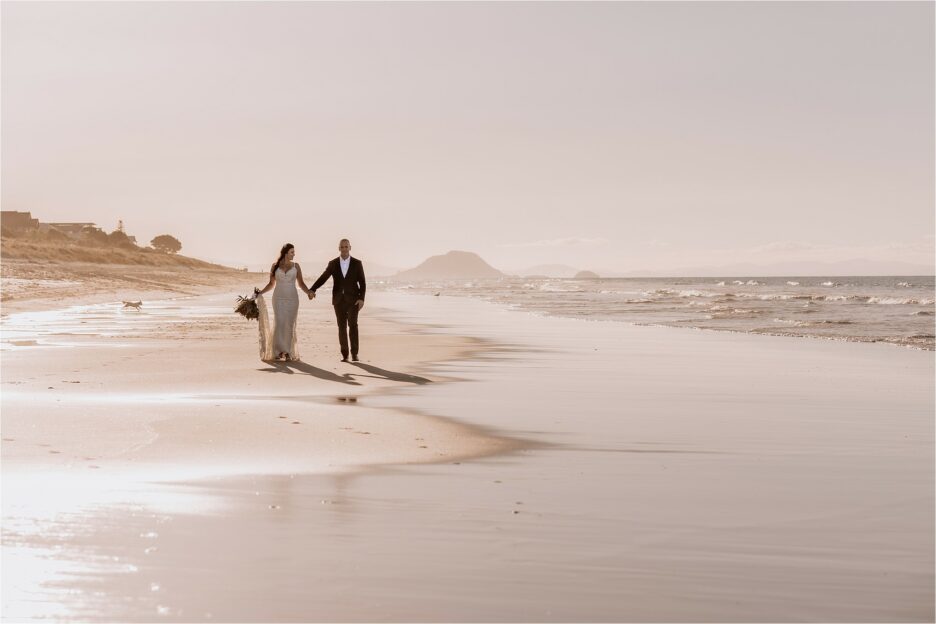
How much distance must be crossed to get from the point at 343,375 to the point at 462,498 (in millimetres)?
8085

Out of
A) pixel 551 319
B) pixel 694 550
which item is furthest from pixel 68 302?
pixel 694 550

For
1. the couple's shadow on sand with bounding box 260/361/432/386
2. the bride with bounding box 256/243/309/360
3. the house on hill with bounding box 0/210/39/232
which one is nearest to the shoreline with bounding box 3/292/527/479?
the couple's shadow on sand with bounding box 260/361/432/386

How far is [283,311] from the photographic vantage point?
16312 mm

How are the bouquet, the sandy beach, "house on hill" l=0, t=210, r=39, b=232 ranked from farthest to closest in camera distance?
"house on hill" l=0, t=210, r=39, b=232 → the bouquet → the sandy beach

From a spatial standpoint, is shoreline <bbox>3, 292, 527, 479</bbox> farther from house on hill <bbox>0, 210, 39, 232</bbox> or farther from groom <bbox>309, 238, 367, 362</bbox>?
house on hill <bbox>0, 210, 39, 232</bbox>

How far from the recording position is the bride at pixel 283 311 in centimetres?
1609

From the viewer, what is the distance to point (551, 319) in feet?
107

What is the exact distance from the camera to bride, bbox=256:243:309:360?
16094 millimetres

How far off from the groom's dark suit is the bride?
0.45 meters

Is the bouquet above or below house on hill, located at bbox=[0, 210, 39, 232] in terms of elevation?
below

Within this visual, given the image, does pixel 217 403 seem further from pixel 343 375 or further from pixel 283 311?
pixel 283 311

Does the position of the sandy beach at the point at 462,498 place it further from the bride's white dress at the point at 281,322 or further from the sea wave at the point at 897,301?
the sea wave at the point at 897,301

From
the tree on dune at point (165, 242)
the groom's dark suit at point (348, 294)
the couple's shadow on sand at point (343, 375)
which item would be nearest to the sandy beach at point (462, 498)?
the couple's shadow on sand at point (343, 375)

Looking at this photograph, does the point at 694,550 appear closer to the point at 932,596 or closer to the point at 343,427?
the point at 932,596
